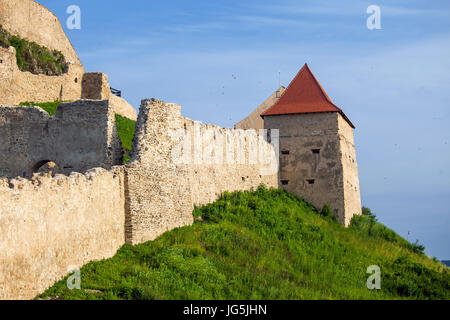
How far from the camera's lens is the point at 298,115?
2459 centimetres

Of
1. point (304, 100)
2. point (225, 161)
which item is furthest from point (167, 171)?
point (304, 100)

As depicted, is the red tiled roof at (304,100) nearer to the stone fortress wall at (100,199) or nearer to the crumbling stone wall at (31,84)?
the stone fortress wall at (100,199)

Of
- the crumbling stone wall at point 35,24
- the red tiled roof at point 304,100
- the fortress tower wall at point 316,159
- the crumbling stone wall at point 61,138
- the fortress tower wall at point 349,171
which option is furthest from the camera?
the crumbling stone wall at point 35,24

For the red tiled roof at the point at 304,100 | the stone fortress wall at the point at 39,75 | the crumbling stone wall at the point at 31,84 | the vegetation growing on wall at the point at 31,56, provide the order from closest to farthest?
the red tiled roof at the point at 304,100, the crumbling stone wall at the point at 31,84, the stone fortress wall at the point at 39,75, the vegetation growing on wall at the point at 31,56

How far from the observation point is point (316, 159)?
2417 centimetres

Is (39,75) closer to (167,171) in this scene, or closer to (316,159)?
(316,159)

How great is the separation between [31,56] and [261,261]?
82.7 ft

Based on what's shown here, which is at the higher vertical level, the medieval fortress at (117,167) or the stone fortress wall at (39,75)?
the stone fortress wall at (39,75)

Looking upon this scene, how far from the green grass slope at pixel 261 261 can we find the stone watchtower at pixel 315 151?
2.57 ft

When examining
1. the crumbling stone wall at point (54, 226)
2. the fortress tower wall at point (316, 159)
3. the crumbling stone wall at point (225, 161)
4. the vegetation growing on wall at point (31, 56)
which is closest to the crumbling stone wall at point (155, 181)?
the crumbling stone wall at point (54, 226)

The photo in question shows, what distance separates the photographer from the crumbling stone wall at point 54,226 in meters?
10.1

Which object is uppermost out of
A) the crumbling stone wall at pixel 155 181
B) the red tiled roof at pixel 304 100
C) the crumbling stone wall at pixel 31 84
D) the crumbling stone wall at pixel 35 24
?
the crumbling stone wall at pixel 35 24

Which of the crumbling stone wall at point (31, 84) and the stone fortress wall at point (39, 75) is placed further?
the stone fortress wall at point (39, 75)
